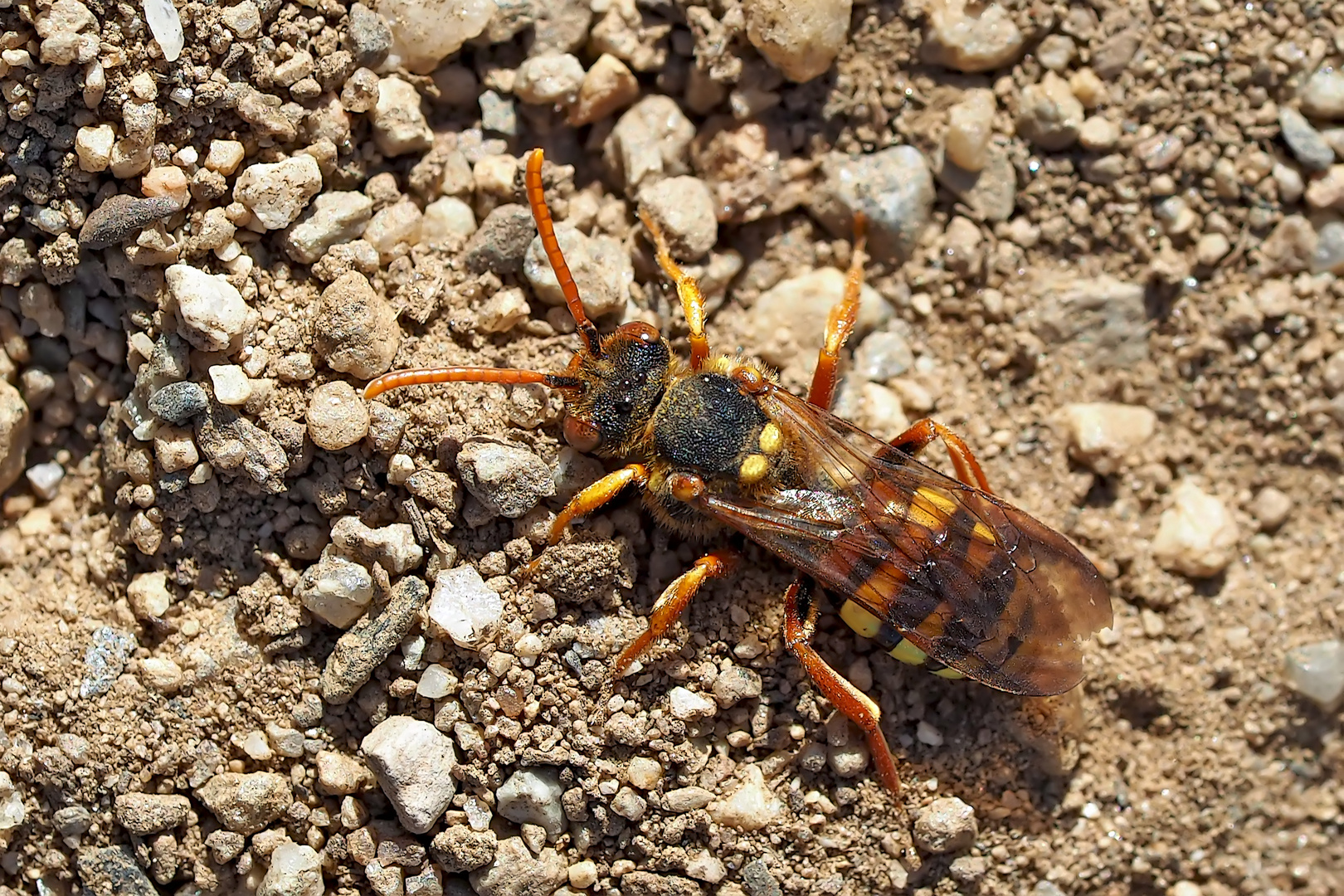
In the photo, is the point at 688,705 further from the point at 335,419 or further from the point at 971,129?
the point at 971,129

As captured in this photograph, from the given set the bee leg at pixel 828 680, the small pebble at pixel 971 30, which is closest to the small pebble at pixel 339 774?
the bee leg at pixel 828 680

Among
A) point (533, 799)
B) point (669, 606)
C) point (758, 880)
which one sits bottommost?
point (758, 880)

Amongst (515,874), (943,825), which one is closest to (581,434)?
(515,874)

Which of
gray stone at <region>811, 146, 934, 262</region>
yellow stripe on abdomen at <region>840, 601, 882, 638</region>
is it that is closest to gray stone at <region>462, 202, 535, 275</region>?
gray stone at <region>811, 146, 934, 262</region>

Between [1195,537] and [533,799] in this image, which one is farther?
[1195,537]

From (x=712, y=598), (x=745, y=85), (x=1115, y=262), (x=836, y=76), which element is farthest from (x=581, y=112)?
(x=1115, y=262)

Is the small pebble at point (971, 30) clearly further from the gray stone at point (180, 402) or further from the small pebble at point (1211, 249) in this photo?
the gray stone at point (180, 402)
